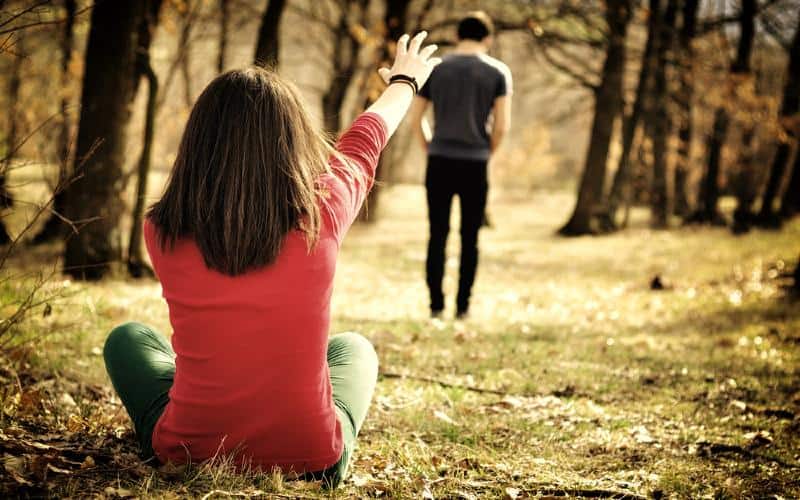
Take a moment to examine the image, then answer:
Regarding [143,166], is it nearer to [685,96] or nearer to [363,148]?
[363,148]

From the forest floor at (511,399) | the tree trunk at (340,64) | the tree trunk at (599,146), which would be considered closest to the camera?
the forest floor at (511,399)

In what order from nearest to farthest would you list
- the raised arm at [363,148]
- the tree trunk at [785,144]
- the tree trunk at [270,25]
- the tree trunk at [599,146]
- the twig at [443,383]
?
the raised arm at [363,148] < the twig at [443,383] < the tree trunk at [270,25] < the tree trunk at [785,144] < the tree trunk at [599,146]

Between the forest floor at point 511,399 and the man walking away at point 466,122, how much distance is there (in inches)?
42.1

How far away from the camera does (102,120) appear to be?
723 cm

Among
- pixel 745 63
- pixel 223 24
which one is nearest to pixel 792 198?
pixel 745 63

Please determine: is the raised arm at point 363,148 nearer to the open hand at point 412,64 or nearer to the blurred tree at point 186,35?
the open hand at point 412,64

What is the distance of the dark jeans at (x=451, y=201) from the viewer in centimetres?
566

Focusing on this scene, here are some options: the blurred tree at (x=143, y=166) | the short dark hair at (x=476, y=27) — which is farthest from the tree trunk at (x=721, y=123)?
the blurred tree at (x=143, y=166)

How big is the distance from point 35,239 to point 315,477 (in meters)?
10.2

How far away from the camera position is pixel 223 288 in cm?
212

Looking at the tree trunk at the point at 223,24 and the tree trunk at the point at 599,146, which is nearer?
the tree trunk at the point at 223,24

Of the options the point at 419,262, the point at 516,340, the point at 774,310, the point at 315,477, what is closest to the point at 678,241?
the point at 419,262

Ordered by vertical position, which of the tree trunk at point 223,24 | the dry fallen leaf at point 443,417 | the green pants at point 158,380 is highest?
the tree trunk at point 223,24

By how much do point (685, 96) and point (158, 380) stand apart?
64.9 feet
